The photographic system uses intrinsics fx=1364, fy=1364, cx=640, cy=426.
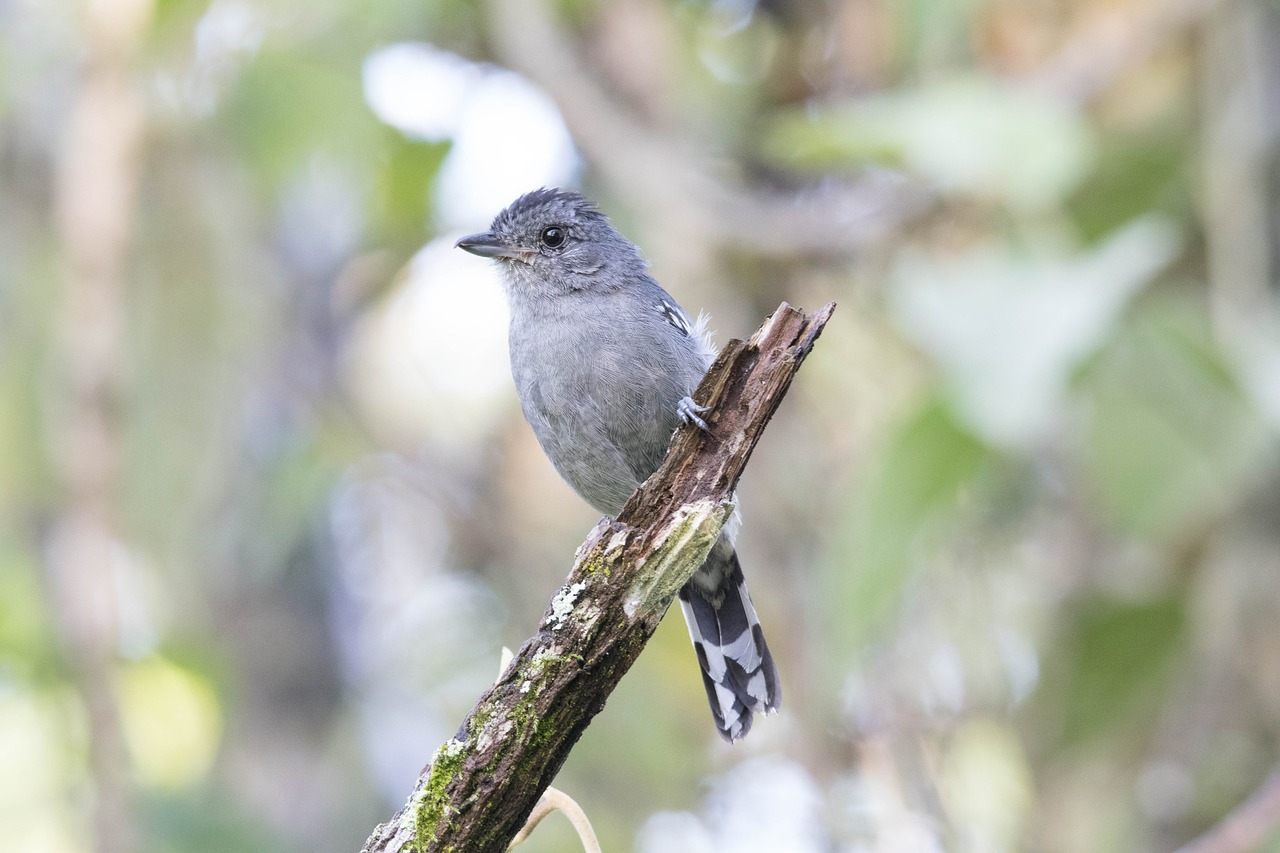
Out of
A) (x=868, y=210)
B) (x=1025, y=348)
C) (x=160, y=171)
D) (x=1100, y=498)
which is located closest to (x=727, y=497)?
(x=1025, y=348)

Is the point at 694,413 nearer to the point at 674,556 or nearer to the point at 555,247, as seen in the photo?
the point at 674,556

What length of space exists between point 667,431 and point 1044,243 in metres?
1.63


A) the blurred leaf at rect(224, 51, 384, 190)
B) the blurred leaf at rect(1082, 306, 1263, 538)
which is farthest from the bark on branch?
the blurred leaf at rect(224, 51, 384, 190)

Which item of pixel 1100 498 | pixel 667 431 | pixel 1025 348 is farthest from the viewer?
pixel 1100 498

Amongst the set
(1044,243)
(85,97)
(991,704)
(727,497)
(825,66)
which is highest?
(825,66)

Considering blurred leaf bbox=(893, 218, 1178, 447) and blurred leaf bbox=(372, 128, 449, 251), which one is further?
blurred leaf bbox=(372, 128, 449, 251)

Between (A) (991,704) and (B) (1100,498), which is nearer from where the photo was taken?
(B) (1100,498)

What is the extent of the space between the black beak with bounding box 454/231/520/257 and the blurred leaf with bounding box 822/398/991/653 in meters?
1.50

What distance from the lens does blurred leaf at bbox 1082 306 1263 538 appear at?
4633 mm

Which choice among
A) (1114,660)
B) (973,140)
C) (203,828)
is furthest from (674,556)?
(203,828)

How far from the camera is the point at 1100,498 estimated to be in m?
5.19

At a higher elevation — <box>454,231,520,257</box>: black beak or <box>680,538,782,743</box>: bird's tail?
<box>454,231,520,257</box>: black beak

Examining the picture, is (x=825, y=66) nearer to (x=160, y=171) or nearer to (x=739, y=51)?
(x=739, y=51)

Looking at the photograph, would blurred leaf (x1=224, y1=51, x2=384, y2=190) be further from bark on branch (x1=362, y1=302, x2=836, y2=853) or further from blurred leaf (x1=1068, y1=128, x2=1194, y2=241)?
bark on branch (x1=362, y1=302, x2=836, y2=853)
